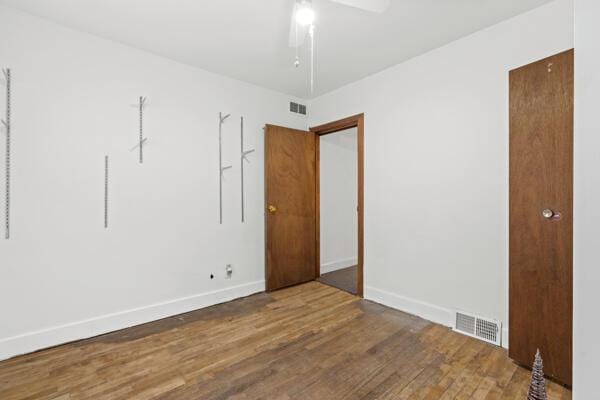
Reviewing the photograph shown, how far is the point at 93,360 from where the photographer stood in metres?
1.91

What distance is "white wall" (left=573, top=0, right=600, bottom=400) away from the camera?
1.50ft

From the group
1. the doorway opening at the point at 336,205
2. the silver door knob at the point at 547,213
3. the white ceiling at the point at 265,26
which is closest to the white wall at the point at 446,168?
the white ceiling at the point at 265,26

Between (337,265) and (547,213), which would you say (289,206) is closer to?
(337,265)

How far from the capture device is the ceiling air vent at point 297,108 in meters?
3.67

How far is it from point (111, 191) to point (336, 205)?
2.99 m

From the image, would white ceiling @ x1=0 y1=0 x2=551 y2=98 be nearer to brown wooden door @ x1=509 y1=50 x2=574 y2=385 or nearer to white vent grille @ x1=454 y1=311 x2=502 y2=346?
brown wooden door @ x1=509 y1=50 x2=574 y2=385

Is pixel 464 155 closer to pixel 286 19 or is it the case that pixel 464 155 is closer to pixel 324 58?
pixel 324 58

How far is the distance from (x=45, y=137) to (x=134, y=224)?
0.93 m

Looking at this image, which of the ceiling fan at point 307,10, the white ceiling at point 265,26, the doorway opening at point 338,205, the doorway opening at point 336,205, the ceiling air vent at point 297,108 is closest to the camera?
the ceiling fan at point 307,10

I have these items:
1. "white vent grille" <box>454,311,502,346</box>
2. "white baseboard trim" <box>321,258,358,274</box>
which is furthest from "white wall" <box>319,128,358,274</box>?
"white vent grille" <box>454,311,502,346</box>

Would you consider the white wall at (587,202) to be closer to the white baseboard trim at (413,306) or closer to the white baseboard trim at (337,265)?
the white baseboard trim at (413,306)

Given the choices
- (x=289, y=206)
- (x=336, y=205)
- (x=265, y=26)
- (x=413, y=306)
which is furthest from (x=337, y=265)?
(x=265, y=26)

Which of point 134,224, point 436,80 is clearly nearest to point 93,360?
point 134,224

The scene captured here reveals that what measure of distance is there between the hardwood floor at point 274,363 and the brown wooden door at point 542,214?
0.79 feet
